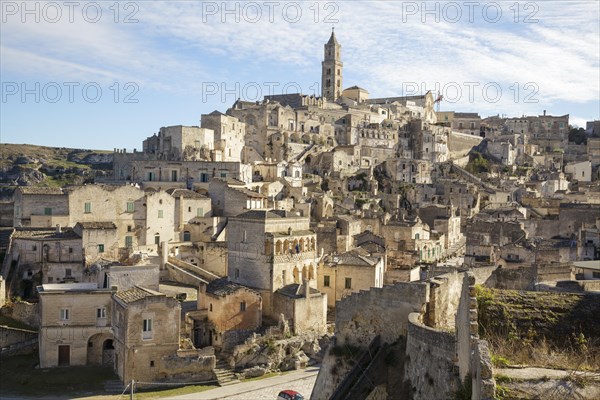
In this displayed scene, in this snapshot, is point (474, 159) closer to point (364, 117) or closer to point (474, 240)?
point (364, 117)

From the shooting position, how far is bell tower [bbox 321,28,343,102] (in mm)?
108125

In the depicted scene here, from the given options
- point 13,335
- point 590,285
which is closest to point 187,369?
point 13,335

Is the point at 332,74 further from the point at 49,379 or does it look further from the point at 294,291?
the point at 49,379

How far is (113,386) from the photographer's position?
2672 centimetres

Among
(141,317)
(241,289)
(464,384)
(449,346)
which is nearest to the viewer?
(464,384)

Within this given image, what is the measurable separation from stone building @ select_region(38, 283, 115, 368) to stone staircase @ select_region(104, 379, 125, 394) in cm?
240

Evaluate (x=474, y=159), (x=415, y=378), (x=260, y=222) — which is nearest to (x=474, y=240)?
(x=260, y=222)

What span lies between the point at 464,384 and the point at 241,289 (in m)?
23.4

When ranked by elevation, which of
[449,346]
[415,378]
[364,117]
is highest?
[364,117]

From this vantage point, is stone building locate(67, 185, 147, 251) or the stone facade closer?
the stone facade

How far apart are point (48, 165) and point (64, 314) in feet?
240

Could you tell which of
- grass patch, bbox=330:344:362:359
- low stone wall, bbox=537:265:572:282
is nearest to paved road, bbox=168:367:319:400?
low stone wall, bbox=537:265:572:282

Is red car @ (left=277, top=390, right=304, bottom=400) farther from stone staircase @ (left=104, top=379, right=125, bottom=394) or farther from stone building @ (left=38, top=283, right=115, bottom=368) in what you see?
stone building @ (left=38, top=283, right=115, bottom=368)

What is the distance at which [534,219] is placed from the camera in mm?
49875
